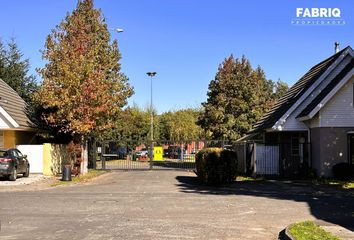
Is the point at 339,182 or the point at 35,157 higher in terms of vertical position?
the point at 35,157

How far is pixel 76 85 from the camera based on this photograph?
94.8ft

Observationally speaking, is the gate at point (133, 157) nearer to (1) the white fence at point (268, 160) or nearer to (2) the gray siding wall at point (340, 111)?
(1) the white fence at point (268, 160)

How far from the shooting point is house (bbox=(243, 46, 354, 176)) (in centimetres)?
2723

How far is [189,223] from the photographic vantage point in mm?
12258

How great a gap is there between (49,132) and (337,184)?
20.1 meters

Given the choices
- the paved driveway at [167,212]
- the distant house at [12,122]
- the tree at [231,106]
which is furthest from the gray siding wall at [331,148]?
the tree at [231,106]

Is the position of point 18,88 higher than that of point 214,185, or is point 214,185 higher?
point 18,88

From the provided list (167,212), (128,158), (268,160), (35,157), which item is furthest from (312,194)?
(128,158)

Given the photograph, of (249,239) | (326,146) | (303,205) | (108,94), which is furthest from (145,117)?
(249,239)

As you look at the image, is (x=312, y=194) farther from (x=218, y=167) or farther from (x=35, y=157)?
(x=35, y=157)

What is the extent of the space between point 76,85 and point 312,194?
48.9 ft

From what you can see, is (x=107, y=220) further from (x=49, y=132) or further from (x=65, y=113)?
(x=49, y=132)

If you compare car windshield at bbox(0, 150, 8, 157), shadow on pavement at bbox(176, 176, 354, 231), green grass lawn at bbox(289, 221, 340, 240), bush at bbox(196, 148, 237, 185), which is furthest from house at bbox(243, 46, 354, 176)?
green grass lawn at bbox(289, 221, 340, 240)

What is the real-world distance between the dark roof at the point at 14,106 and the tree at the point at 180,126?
3980 centimetres
